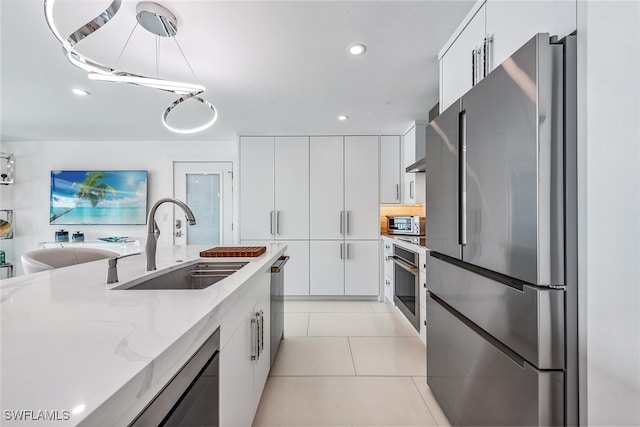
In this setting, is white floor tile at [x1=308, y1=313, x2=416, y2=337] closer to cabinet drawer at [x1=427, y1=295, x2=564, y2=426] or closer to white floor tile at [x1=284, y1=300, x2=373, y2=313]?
white floor tile at [x1=284, y1=300, x2=373, y2=313]

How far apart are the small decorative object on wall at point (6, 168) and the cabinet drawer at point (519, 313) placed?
249 inches

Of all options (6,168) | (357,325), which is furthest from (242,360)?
(6,168)

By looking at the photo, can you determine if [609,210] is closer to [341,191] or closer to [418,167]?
[418,167]

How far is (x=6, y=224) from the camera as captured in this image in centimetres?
437

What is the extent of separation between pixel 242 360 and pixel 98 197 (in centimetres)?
469

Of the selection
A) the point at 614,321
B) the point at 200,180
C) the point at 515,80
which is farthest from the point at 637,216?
the point at 200,180

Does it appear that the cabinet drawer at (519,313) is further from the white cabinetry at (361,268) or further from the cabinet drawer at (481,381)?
the white cabinetry at (361,268)

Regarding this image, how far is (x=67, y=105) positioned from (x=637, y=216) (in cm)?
444

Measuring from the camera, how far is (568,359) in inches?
34.8

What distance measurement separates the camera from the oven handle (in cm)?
258

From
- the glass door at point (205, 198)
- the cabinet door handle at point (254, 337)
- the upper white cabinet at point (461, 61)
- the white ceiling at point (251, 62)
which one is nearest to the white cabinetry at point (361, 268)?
the white ceiling at point (251, 62)

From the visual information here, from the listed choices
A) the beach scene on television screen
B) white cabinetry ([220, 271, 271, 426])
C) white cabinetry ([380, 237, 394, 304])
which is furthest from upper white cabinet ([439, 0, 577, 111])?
the beach scene on television screen

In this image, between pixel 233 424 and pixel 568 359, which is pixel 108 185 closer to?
pixel 233 424

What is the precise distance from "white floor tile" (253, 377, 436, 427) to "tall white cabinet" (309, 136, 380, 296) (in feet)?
6.70
